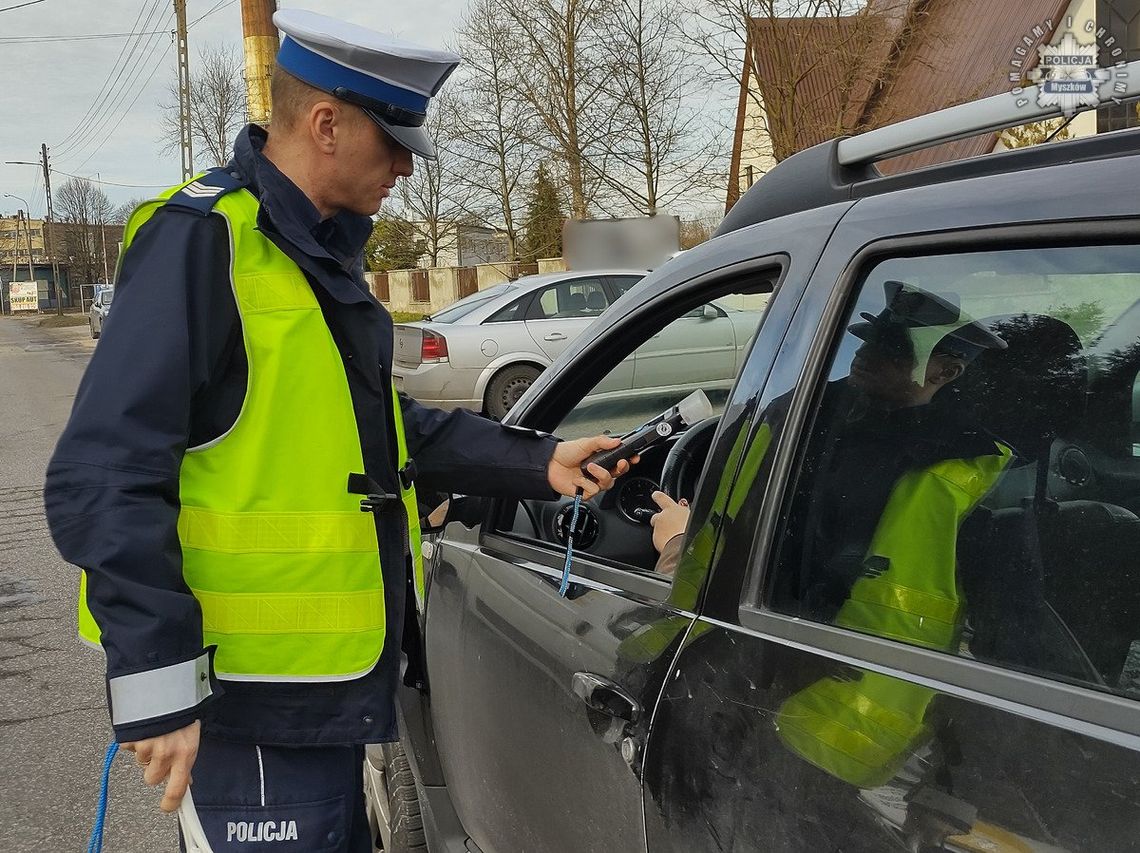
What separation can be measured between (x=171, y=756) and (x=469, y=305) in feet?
32.5

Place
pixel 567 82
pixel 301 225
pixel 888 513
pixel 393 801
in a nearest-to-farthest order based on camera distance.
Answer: pixel 888 513 < pixel 301 225 < pixel 393 801 < pixel 567 82

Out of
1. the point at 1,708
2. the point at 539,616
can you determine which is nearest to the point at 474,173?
the point at 1,708

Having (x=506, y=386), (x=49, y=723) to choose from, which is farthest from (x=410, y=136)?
(x=506, y=386)

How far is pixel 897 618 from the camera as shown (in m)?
1.20

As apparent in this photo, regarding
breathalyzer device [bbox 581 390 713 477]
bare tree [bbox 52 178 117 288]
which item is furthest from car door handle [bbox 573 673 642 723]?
bare tree [bbox 52 178 117 288]

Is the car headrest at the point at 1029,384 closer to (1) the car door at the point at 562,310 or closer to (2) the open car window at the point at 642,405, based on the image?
(2) the open car window at the point at 642,405

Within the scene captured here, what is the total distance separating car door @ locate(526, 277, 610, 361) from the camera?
10.7m

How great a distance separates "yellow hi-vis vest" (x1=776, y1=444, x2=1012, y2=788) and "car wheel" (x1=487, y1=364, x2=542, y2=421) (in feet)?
30.7

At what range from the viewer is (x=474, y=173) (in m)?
30.6

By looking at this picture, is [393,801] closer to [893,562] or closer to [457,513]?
[457,513]

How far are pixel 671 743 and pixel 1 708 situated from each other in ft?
12.1

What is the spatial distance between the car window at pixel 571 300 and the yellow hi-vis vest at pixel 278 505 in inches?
359

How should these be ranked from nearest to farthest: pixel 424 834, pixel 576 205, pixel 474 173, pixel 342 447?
pixel 342 447 → pixel 424 834 → pixel 576 205 → pixel 474 173

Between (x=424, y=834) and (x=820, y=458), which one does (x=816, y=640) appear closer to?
(x=820, y=458)
